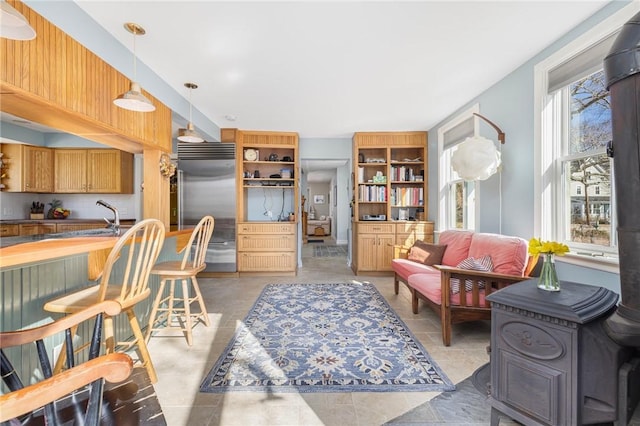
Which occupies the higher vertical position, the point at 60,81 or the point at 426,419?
the point at 60,81

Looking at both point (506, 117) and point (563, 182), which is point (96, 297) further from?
point (506, 117)

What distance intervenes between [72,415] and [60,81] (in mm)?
1985

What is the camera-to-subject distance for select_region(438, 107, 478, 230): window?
12.3 ft

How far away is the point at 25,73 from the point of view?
163 cm

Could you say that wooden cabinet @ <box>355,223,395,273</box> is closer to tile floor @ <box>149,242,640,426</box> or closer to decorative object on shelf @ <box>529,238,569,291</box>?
tile floor @ <box>149,242,640,426</box>

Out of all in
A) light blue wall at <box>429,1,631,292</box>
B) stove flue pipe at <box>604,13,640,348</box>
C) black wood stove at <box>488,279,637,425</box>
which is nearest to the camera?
stove flue pipe at <box>604,13,640,348</box>

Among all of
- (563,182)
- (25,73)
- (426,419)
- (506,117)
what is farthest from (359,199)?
(25,73)

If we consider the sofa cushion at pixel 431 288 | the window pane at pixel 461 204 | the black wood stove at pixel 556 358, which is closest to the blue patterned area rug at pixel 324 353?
the sofa cushion at pixel 431 288

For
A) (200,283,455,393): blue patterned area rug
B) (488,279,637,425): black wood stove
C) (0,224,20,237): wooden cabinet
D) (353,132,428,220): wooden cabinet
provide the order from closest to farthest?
(488,279,637,425): black wood stove
(200,283,455,393): blue patterned area rug
(0,224,20,237): wooden cabinet
(353,132,428,220): wooden cabinet

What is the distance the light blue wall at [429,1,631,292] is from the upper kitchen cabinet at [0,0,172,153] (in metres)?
3.59

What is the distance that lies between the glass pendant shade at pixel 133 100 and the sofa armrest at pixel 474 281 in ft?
8.61

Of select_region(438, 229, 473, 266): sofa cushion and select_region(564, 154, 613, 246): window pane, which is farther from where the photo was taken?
select_region(438, 229, 473, 266): sofa cushion

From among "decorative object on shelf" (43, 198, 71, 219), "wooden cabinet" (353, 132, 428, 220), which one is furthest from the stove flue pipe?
"decorative object on shelf" (43, 198, 71, 219)

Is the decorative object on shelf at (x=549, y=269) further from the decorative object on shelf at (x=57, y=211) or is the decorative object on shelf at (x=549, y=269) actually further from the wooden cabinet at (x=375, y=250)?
the decorative object on shelf at (x=57, y=211)
